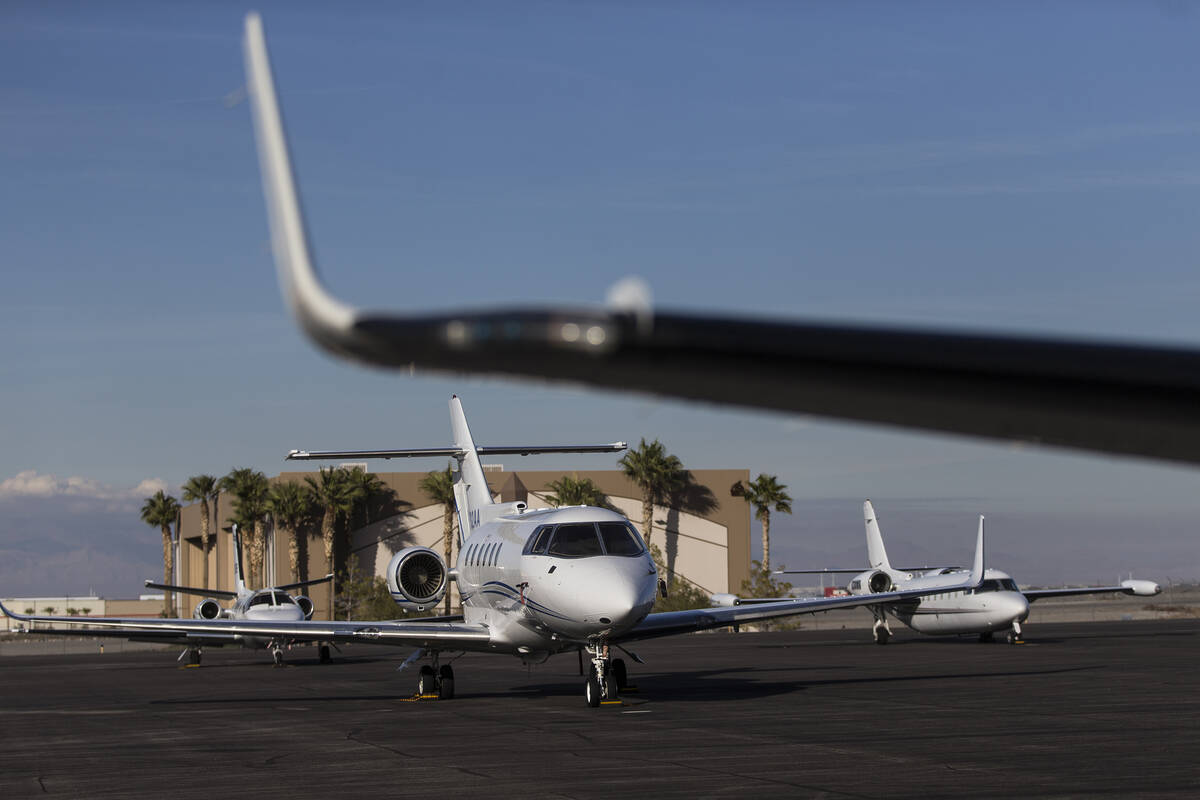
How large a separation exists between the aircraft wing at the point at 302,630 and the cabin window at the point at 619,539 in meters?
3.32

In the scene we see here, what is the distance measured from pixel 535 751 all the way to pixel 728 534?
76703mm

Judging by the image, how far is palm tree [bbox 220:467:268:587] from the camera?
90.1 metres

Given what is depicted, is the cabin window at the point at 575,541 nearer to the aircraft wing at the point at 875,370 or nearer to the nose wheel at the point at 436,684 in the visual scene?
the nose wheel at the point at 436,684

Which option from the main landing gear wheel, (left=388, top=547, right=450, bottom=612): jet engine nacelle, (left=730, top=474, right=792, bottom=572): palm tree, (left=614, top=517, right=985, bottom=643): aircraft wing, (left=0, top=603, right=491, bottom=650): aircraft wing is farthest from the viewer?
(left=730, top=474, right=792, bottom=572): palm tree

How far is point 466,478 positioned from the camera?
2828 cm

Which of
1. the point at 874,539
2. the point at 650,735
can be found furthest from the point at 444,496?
the point at 650,735

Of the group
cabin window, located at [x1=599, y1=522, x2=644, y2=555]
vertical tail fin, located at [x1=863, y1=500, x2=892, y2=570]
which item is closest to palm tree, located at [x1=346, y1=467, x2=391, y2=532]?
vertical tail fin, located at [x1=863, y1=500, x2=892, y2=570]

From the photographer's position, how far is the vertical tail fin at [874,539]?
4888 centimetres

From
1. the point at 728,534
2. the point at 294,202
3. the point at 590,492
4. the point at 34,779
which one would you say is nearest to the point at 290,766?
the point at 34,779

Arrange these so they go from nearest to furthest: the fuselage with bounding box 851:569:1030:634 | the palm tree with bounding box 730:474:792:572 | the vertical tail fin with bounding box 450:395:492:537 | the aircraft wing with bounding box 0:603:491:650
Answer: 1. the aircraft wing with bounding box 0:603:491:650
2. the vertical tail fin with bounding box 450:395:492:537
3. the fuselage with bounding box 851:569:1030:634
4. the palm tree with bounding box 730:474:792:572

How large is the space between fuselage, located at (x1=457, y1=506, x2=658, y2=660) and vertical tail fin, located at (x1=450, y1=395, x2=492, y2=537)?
476 centimetres

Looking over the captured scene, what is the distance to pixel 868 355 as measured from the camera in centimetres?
155

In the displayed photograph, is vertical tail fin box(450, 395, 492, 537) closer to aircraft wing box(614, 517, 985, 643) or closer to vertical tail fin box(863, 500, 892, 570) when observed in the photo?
aircraft wing box(614, 517, 985, 643)

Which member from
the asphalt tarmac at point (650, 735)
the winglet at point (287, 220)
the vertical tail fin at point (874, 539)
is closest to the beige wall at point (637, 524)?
the vertical tail fin at point (874, 539)
